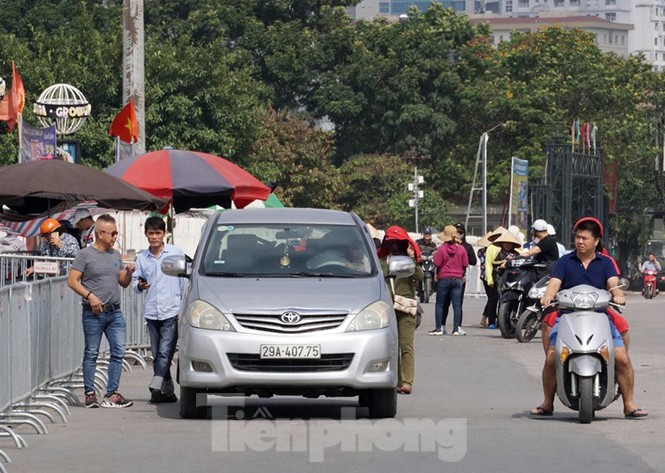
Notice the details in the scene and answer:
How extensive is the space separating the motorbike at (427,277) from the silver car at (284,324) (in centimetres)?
2495

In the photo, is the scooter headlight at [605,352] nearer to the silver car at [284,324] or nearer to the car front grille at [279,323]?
the silver car at [284,324]

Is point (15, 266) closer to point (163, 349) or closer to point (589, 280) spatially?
point (163, 349)

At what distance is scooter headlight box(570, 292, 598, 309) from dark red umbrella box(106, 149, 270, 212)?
341 inches

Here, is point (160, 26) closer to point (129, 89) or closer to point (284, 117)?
point (284, 117)

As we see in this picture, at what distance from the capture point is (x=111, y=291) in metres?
14.6

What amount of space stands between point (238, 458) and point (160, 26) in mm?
65814

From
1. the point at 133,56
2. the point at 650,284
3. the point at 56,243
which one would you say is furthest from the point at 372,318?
the point at 650,284

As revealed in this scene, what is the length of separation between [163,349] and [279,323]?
7.98 feet

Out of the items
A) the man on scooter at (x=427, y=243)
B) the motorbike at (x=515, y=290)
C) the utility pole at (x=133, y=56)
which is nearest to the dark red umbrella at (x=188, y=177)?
the utility pole at (x=133, y=56)

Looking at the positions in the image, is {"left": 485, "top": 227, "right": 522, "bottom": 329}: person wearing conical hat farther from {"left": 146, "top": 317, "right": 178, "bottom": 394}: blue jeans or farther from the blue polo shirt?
the blue polo shirt

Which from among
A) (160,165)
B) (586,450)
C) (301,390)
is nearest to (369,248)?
(301,390)

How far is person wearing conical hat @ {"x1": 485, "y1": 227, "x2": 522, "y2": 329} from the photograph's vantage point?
27.0 m

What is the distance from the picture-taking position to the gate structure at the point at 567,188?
151ft

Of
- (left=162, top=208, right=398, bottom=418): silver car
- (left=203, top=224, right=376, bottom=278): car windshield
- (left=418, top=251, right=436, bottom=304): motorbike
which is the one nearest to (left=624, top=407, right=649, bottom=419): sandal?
(left=162, top=208, right=398, bottom=418): silver car
